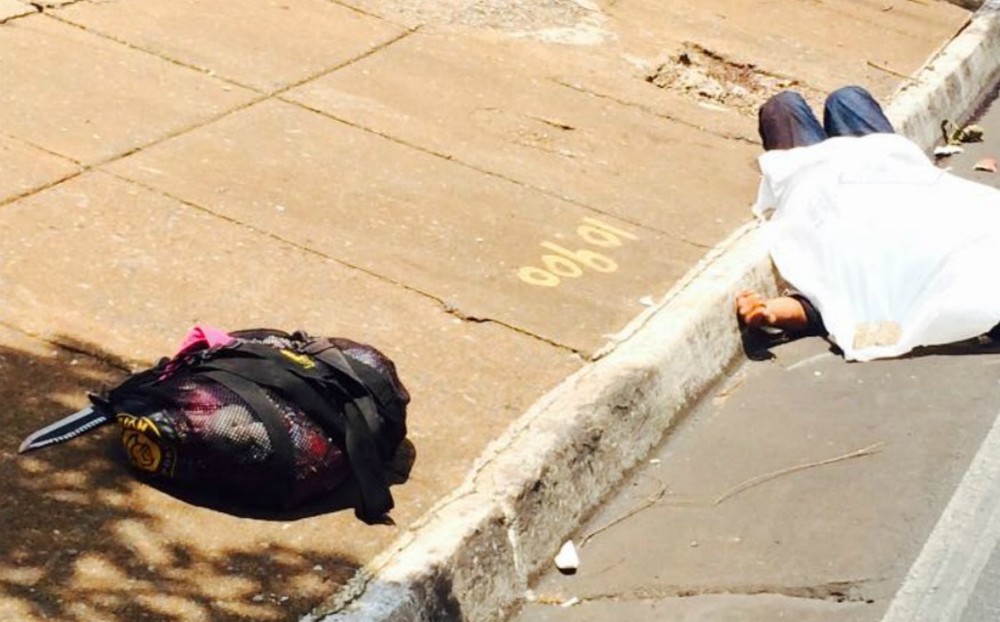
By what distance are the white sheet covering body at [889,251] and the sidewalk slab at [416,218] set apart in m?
0.47

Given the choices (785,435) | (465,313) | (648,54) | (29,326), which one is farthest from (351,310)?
(648,54)


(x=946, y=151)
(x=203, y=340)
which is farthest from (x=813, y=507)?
(x=946, y=151)

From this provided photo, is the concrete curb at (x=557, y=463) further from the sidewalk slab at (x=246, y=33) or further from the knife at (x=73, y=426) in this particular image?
the sidewalk slab at (x=246, y=33)

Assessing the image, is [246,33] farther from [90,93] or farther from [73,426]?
[73,426]

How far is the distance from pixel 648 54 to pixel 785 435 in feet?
12.1

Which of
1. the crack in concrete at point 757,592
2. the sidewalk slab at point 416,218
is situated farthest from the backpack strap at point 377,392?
the sidewalk slab at point 416,218

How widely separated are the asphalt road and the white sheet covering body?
16cm

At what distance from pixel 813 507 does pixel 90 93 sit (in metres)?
3.44

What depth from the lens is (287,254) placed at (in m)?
5.80

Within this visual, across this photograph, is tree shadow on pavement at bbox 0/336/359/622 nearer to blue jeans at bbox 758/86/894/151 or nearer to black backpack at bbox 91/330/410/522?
black backpack at bbox 91/330/410/522

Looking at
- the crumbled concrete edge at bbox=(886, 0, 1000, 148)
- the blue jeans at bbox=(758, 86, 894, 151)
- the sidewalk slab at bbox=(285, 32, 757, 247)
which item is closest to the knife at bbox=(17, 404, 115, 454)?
the sidewalk slab at bbox=(285, 32, 757, 247)

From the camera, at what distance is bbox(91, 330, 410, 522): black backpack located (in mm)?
4227

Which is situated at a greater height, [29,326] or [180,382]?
[180,382]

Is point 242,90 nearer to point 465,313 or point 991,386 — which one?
point 465,313
